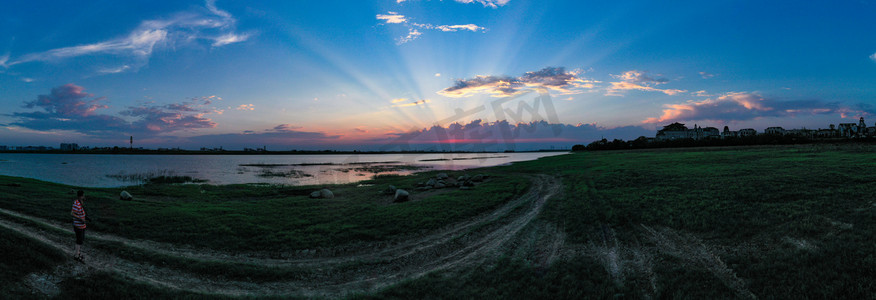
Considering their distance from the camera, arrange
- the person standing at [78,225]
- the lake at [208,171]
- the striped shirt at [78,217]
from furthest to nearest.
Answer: the lake at [208,171] < the striped shirt at [78,217] < the person standing at [78,225]

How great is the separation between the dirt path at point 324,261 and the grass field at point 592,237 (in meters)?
0.28

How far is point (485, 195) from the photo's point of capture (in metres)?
24.5

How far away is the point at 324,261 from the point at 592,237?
1117 centimetres

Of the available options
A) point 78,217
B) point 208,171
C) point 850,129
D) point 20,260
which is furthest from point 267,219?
point 850,129

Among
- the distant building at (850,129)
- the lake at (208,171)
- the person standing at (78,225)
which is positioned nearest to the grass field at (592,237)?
the person standing at (78,225)

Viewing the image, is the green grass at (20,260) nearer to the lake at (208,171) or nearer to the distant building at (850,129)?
the lake at (208,171)

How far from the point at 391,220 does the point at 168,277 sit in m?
9.63

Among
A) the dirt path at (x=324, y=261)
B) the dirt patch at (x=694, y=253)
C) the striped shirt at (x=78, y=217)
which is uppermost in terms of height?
the striped shirt at (x=78, y=217)

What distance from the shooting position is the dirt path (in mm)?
10047

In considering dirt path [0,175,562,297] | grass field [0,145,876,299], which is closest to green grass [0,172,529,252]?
grass field [0,145,876,299]

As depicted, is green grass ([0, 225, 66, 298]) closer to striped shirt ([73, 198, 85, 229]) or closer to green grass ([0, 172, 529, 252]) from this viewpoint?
striped shirt ([73, 198, 85, 229])

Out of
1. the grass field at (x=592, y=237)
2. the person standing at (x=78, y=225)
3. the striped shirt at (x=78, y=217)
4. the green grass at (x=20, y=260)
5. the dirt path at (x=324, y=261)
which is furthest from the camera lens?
the striped shirt at (x=78, y=217)

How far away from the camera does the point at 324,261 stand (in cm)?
1230

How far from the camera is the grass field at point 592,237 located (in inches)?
347
